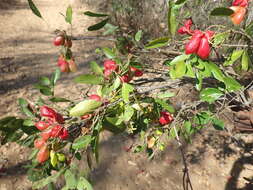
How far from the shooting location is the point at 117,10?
4.96 meters

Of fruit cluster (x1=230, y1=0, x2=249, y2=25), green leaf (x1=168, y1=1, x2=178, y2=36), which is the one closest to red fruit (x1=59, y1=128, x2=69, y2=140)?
green leaf (x1=168, y1=1, x2=178, y2=36)

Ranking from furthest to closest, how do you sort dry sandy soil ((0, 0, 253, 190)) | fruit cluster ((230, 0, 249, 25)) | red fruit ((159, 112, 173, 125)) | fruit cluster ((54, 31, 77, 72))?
dry sandy soil ((0, 0, 253, 190)) → red fruit ((159, 112, 173, 125)) → fruit cluster ((54, 31, 77, 72)) → fruit cluster ((230, 0, 249, 25))

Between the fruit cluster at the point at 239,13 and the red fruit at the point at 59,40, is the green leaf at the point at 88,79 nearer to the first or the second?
the red fruit at the point at 59,40

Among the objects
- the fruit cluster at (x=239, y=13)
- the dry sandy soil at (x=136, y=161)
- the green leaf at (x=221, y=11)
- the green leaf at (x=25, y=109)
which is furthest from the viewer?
the dry sandy soil at (x=136, y=161)

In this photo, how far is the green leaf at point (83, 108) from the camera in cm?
67

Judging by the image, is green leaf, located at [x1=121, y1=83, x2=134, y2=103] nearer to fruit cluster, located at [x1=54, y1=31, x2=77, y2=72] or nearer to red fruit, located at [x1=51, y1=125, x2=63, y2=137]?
red fruit, located at [x1=51, y1=125, x2=63, y2=137]

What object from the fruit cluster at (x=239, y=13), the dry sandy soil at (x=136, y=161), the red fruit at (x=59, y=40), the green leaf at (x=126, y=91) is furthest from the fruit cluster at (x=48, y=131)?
the dry sandy soil at (x=136, y=161)

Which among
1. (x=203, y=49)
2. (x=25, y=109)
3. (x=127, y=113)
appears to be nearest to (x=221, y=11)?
(x=203, y=49)

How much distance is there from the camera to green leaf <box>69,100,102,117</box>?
0.67m

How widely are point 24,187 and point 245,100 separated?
2.31 m

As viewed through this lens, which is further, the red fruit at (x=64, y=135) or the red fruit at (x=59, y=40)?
the red fruit at (x=59, y=40)

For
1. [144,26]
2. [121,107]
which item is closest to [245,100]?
[121,107]

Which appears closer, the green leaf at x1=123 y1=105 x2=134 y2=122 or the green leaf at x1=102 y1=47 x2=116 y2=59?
the green leaf at x1=123 y1=105 x2=134 y2=122

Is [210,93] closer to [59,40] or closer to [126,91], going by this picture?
[126,91]
